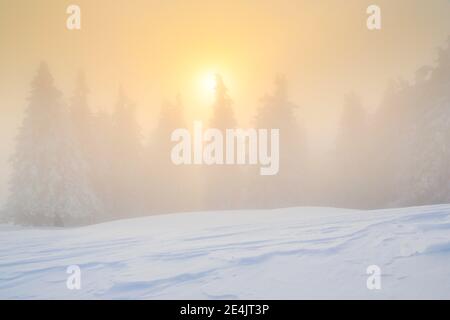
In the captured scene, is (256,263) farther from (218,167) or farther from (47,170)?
(218,167)

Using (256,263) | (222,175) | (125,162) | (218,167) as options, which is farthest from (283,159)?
(256,263)

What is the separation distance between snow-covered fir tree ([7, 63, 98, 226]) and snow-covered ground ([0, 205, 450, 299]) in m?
13.5

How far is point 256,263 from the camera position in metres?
4.26

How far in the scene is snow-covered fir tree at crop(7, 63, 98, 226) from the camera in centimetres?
1791

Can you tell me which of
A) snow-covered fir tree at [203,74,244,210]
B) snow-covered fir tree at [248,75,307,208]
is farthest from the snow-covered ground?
snow-covered fir tree at [203,74,244,210]

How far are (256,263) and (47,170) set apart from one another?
1844 cm

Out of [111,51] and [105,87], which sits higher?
[111,51]

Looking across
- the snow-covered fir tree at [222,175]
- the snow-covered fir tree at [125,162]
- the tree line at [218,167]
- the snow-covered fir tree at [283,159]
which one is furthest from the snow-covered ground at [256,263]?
the snow-covered fir tree at [125,162]

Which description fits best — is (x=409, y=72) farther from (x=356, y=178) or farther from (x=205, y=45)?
(x=205, y=45)

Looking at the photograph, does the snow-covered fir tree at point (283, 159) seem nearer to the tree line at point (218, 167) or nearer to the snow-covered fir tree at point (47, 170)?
the tree line at point (218, 167)

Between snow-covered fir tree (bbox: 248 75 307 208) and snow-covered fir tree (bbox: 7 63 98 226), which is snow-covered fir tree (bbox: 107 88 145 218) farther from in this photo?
snow-covered fir tree (bbox: 248 75 307 208)

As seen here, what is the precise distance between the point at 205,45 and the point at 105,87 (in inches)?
391
